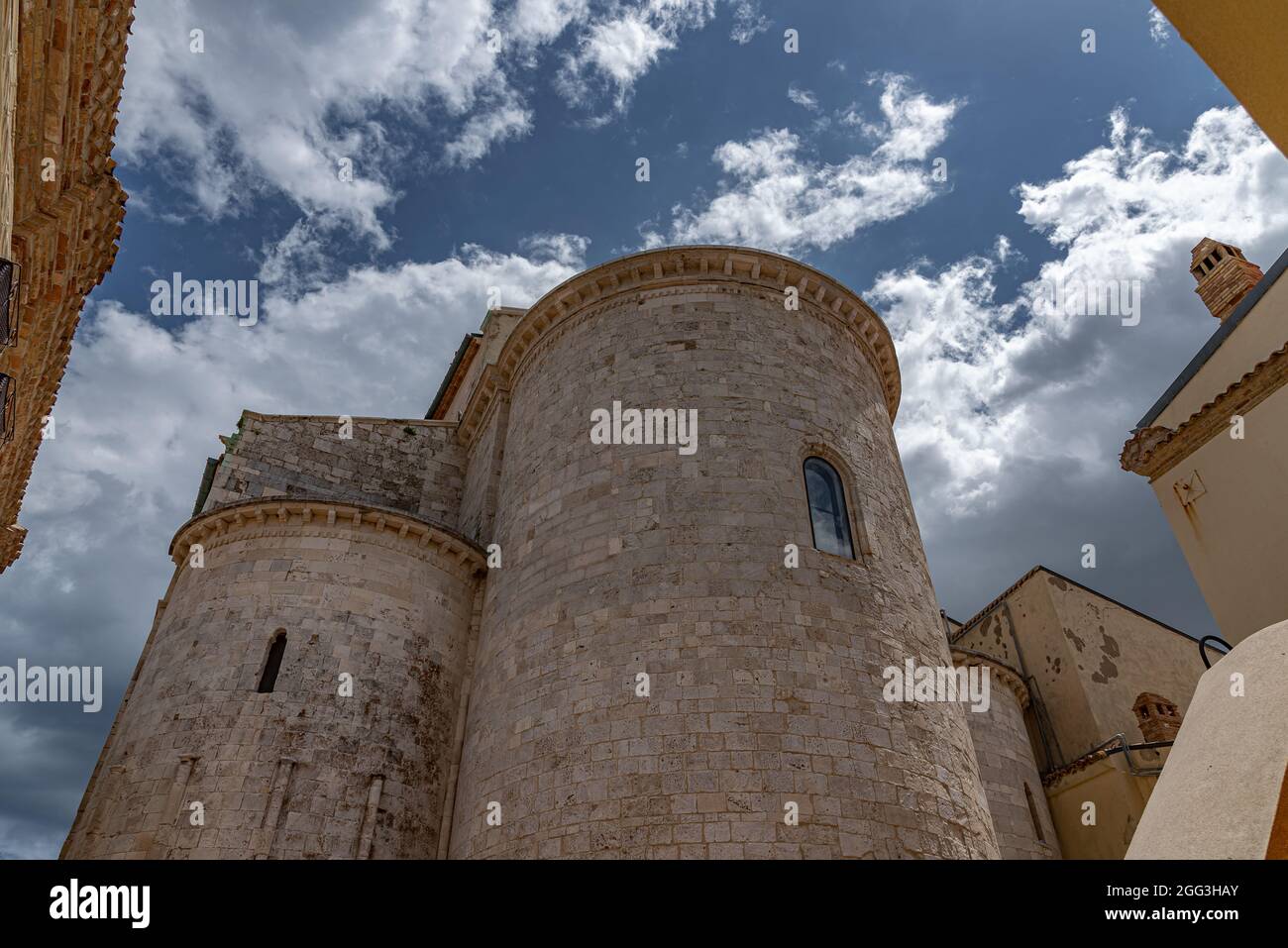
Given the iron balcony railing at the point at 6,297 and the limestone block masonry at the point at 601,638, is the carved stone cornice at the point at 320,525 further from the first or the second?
A: the iron balcony railing at the point at 6,297

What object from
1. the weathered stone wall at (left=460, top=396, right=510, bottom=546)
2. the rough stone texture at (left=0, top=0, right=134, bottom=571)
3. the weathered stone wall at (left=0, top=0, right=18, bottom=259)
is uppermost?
the weathered stone wall at (left=460, top=396, right=510, bottom=546)

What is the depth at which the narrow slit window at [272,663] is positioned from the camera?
10.3 m

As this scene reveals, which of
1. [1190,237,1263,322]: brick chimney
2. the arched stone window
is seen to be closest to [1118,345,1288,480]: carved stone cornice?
the arched stone window

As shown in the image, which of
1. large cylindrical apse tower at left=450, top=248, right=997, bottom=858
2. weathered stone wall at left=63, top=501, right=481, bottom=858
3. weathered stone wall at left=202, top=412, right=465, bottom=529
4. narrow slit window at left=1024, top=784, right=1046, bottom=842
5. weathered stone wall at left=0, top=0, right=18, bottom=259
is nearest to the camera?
weathered stone wall at left=0, top=0, right=18, bottom=259

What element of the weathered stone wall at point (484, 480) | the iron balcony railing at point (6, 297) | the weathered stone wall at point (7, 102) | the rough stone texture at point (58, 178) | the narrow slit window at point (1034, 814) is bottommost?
the narrow slit window at point (1034, 814)

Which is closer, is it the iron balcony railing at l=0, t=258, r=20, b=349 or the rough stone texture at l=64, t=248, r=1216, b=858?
the iron balcony railing at l=0, t=258, r=20, b=349

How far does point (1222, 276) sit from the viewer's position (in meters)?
17.3

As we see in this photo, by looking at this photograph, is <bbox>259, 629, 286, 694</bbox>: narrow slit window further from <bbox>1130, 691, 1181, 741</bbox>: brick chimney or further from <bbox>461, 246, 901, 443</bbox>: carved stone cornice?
<bbox>1130, 691, 1181, 741</bbox>: brick chimney

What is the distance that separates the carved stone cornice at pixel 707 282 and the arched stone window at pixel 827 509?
327cm

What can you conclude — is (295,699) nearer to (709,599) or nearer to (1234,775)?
(709,599)

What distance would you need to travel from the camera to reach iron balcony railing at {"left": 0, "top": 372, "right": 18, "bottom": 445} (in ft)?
Answer: 19.2

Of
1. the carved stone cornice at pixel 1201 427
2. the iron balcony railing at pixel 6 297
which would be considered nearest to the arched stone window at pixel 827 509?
the carved stone cornice at pixel 1201 427

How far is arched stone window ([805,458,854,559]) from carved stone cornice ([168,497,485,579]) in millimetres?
5604
